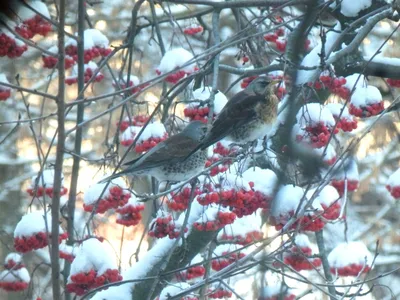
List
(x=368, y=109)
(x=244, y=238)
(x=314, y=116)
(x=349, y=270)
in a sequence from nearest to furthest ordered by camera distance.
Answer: (x=314, y=116) < (x=244, y=238) < (x=368, y=109) < (x=349, y=270)

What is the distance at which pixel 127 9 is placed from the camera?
991cm

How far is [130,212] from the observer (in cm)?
417

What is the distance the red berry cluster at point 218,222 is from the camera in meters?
3.31

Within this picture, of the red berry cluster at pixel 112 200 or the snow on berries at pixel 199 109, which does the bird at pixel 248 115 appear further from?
the red berry cluster at pixel 112 200

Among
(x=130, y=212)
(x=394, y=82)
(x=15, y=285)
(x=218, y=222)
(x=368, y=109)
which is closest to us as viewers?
(x=218, y=222)

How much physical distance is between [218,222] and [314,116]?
650 millimetres

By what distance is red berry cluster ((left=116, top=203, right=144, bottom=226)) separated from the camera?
4148 millimetres

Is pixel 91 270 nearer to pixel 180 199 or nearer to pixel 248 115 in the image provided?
pixel 180 199

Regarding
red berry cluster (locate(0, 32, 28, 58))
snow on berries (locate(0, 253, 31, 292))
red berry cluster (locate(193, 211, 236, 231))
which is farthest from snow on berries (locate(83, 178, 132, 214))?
snow on berries (locate(0, 253, 31, 292))

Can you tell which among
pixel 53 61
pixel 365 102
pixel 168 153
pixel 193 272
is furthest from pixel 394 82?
pixel 53 61

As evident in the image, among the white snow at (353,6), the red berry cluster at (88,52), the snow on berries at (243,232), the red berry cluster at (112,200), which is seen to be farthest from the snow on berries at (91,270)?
the white snow at (353,6)

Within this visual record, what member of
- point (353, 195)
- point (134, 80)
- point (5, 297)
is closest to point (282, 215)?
point (134, 80)

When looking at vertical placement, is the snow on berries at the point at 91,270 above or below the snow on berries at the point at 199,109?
below

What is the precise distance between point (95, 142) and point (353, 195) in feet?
10.6
